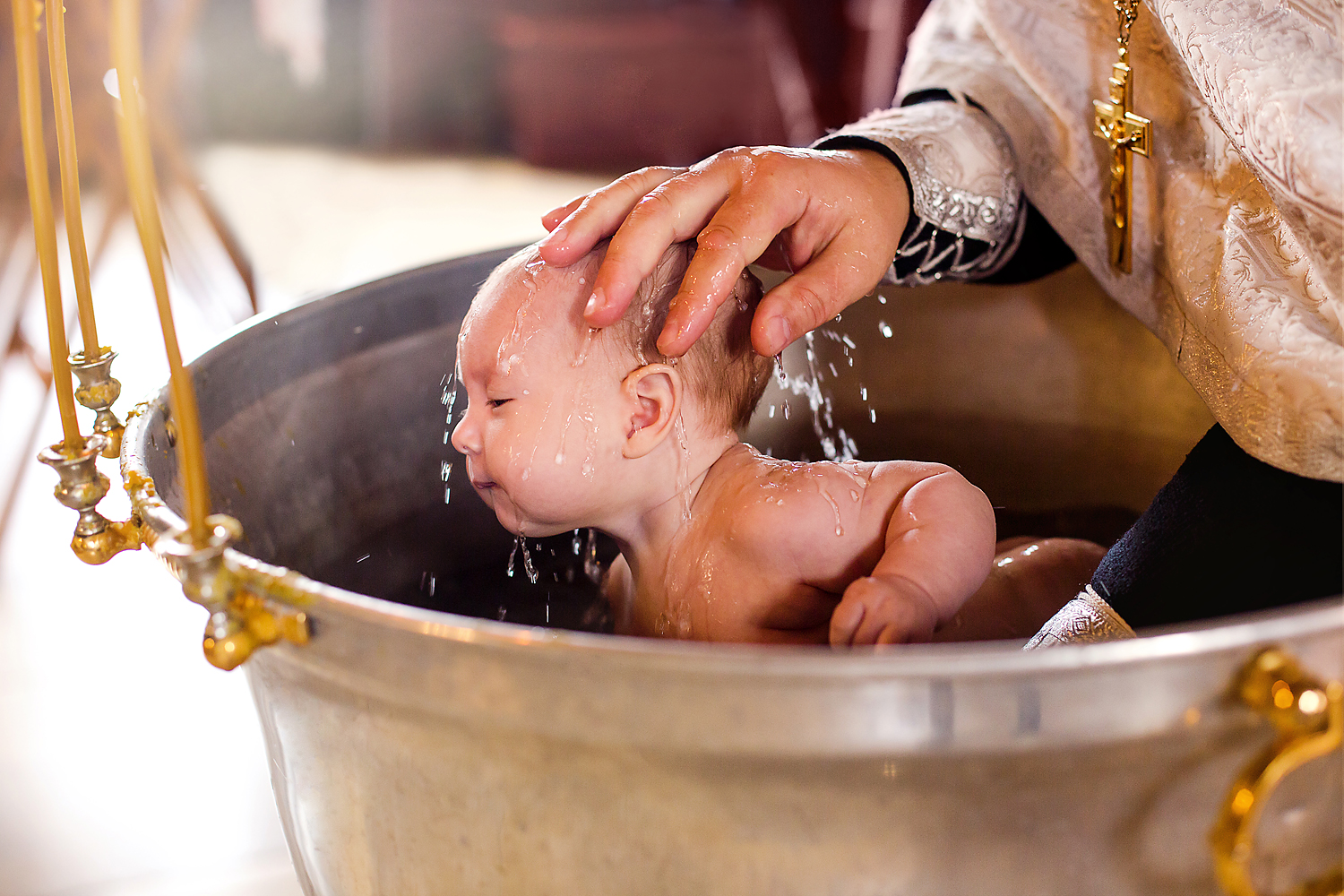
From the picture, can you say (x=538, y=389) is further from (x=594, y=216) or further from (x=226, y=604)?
(x=226, y=604)

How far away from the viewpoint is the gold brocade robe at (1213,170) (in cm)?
59

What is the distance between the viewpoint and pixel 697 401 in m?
0.77

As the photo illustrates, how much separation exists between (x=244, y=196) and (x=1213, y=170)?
3.01 m

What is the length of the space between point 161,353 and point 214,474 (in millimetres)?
1390

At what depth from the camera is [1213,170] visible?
0.73 m

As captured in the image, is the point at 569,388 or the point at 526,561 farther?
the point at 526,561

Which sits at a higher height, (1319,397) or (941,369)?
(1319,397)

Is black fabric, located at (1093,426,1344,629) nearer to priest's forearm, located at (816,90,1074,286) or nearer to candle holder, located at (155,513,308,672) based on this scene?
priest's forearm, located at (816,90,1074,286)

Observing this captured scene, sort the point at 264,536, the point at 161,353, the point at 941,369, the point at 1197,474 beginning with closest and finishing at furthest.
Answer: the point at 1197,474 → the point at 264,536 → the point at 941,369 → the point at 161,353

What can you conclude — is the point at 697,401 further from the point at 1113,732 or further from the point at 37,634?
the point at 37,634

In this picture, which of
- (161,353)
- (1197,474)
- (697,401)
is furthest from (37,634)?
(1197,474)

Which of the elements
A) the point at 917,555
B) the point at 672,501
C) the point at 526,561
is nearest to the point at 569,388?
the point at 672,501

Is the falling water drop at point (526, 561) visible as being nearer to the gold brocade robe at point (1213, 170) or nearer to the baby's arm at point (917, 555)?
the baby's arm at point (917, 555)

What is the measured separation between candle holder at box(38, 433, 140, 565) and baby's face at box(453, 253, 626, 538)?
8.0 inches
